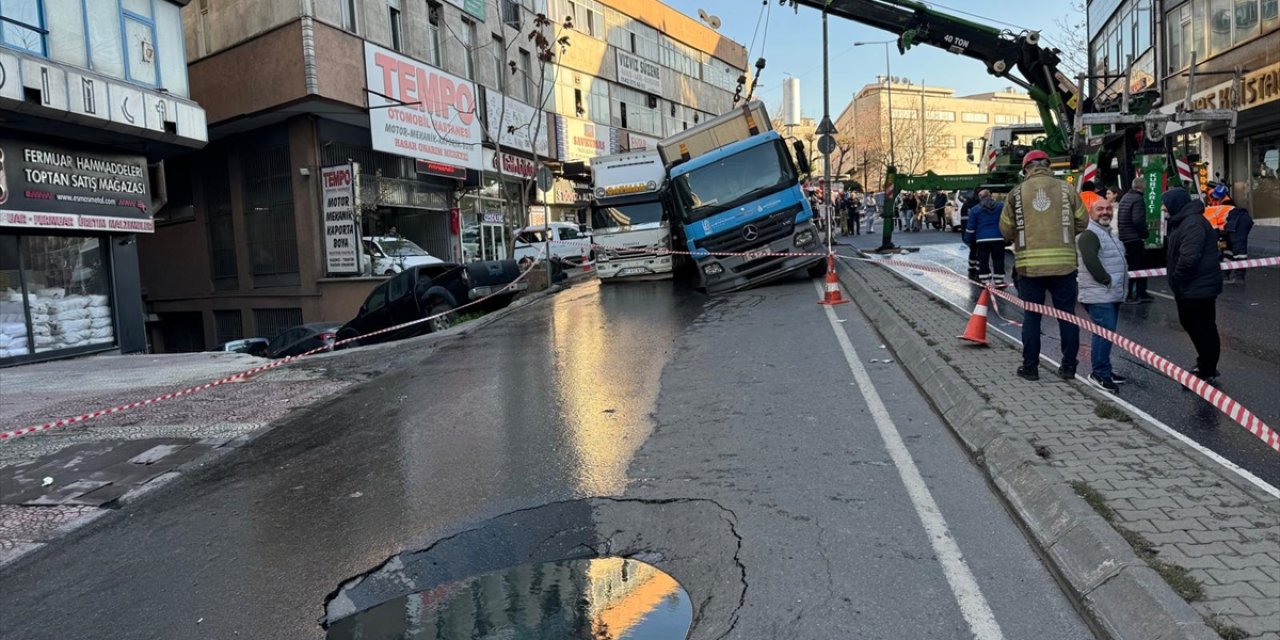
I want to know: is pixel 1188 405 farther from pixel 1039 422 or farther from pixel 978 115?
pixel 978 115

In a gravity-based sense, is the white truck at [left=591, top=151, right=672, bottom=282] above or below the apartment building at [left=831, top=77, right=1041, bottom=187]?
below

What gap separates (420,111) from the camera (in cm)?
2286

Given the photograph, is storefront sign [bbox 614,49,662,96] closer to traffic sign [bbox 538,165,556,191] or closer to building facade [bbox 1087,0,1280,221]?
building facade [bbox 1087,0,1280,221]

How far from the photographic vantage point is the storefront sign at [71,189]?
1312 centimetres

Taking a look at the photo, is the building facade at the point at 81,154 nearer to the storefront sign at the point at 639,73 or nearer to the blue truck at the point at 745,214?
the blue truck at the point at 745,214

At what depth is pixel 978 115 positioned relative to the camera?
338ft

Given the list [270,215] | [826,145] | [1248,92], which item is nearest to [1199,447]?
[826,145]

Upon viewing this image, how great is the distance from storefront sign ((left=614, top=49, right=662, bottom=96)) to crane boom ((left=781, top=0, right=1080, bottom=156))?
78.4 feet

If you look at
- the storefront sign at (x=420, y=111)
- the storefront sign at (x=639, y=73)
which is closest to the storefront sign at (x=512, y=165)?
the storefront sign at (x=420, y=111)

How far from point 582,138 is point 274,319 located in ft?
57.0

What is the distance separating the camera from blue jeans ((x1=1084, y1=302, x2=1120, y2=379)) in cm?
646

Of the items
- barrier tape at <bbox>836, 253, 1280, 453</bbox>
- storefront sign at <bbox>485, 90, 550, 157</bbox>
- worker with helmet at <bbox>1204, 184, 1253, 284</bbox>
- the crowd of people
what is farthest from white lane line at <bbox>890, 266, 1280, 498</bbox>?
storefront sign at <bbox>485, 90, 550, 157</bbox>

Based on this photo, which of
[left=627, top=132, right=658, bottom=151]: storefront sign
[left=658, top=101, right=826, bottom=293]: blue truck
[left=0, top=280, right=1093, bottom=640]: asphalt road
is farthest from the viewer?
[left=627, top=132, right=658, bottom=151]: storefront sign

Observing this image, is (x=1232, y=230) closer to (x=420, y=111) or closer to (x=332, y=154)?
(x=420, y=111)
